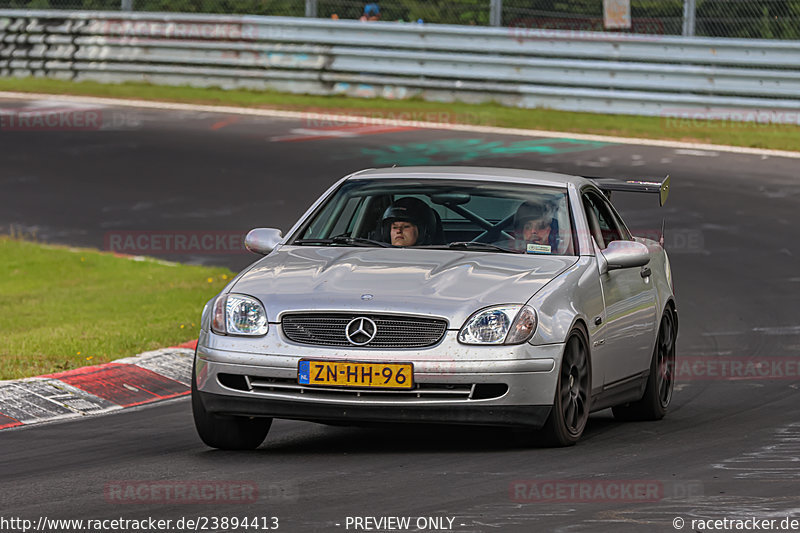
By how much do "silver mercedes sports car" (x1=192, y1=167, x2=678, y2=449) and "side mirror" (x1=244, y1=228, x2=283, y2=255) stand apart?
11mm

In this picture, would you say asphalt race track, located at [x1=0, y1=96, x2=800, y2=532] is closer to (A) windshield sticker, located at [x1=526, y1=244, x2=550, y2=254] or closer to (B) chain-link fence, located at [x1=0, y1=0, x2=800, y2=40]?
(A) windshield sticker, located at [x1=526, y1=244, x2=550, y2=254]

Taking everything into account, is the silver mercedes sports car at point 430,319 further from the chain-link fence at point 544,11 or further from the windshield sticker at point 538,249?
the chain-link fence at point 544,11

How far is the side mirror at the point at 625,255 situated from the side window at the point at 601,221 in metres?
0.24

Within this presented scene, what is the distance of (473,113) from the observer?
80.5ft

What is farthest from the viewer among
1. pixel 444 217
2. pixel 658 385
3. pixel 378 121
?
pixel 378 121

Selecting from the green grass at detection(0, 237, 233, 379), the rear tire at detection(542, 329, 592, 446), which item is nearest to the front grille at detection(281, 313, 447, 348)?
the rear tire at detection(542, 329, 592, 446)

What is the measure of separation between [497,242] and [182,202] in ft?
35.4

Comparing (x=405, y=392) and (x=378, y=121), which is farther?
(x=378, y=121)

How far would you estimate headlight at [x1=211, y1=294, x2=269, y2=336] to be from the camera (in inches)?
296

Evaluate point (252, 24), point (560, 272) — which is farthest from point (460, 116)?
point (560, 272)

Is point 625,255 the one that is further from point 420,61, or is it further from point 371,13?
point 371,13

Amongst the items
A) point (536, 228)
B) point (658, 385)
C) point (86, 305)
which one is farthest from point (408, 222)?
point (86, 305)

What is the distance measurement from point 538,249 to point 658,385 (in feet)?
4.90

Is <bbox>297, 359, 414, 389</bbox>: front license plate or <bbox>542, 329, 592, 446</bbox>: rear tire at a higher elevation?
<bbox>297, 359, 414, 389</bbox>: front license plate
